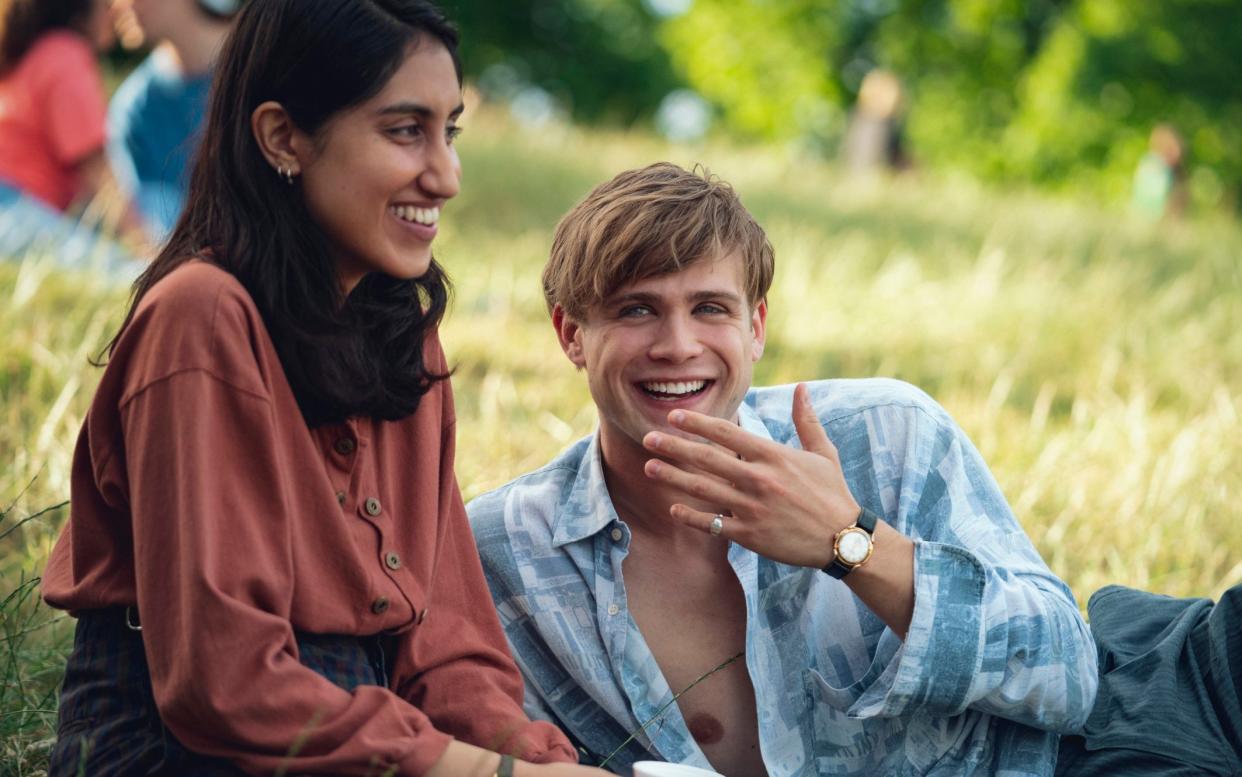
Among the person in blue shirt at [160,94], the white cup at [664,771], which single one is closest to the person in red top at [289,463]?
the white cup at [664,771]

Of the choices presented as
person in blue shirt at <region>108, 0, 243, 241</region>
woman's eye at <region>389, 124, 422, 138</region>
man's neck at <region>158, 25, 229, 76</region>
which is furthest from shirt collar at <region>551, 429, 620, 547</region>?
man's neck at <region>158, 25, 229, 76</region>

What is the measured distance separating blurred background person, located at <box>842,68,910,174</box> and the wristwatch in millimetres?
23517

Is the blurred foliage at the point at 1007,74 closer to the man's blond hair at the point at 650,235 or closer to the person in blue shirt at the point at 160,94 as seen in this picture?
the person in blue shirt at the point at 160,94

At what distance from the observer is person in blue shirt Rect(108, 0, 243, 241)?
20.8ft

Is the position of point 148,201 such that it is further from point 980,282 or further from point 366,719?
point 366,719

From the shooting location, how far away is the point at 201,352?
7.02 ft

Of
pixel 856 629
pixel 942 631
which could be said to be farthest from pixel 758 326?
pixel 942 631

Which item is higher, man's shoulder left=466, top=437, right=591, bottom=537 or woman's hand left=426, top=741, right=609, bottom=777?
man's shoulder left=466, top=437, right=591, bottom=537

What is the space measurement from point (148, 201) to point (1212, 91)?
18.6 meters

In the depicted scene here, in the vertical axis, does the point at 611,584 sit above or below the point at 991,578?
below

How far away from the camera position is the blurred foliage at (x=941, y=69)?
71.2 ft

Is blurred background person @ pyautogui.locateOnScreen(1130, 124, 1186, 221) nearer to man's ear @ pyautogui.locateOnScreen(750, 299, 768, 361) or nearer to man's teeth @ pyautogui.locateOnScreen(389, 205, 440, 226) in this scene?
man's ear @ pyautogui.locateOnScreen(750, 299, 768, 361)

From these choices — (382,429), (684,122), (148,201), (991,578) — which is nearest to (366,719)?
(382,429)

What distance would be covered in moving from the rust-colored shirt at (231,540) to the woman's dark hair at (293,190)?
7cm
